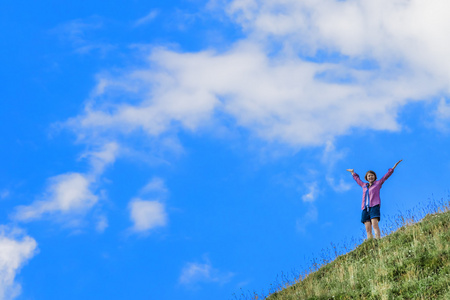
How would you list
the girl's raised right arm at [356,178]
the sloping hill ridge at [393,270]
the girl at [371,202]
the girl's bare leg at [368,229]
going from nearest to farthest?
the sloping hill ridge at [393,270] → the girl at [371,202] → the girl's bare leg at [368,229] → the girl's raised right arm at [356,178]

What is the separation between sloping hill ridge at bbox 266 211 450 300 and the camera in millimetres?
11656

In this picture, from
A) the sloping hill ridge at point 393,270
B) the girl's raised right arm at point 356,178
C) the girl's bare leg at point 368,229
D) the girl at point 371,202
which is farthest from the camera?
the girl's raised right arm at point 356,178

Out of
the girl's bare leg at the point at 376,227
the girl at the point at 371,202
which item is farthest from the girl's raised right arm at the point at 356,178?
the girl's bare leg at the point at 376,227

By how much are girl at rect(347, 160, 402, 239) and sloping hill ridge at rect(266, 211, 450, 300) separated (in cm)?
57

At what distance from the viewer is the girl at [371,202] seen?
16.9m

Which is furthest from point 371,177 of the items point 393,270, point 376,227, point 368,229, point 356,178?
point 393,270

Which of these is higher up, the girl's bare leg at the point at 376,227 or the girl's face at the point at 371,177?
the girl's face at the point at 371,177

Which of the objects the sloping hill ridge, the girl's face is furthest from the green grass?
the girl's face

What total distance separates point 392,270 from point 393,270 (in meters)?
0.03

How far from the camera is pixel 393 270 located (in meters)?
13.0

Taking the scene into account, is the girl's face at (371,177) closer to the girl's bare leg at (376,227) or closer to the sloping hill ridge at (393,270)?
the girl's bare leg at (376,227)

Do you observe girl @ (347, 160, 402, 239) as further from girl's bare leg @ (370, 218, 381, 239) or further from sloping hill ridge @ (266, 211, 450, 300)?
sloping hill ridge @ (266, 211, 450, 300)

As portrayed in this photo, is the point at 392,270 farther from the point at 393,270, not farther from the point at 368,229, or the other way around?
the point at 368,229

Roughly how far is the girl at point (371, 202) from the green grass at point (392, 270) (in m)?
0.53
